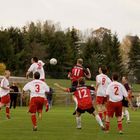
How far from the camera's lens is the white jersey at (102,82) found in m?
21.9

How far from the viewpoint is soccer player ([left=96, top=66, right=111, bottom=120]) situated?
21891mm

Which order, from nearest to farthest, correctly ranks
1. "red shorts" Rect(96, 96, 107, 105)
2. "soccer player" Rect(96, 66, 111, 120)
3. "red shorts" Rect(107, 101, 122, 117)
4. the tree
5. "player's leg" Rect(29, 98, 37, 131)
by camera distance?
"red shorts" Rect(107, 101, 122, 117), "player's leg" Rect(29, 98, 37, 131), "soccer player" Rect(96, 66, 111, 120), "red shorts" Rect(96, 96, 107, 105), the tree

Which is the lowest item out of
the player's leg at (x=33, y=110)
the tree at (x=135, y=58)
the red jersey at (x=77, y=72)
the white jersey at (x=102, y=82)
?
the player's leg at (x=33, y=110)

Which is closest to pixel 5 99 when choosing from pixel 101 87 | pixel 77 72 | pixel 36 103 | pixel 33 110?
pixel 77 72

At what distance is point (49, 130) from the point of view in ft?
62.4

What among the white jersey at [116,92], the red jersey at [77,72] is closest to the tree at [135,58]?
the red jersey at [77,72]

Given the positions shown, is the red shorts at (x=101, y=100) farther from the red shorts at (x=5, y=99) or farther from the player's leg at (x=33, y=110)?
the red shorts at (x=5, y=99)

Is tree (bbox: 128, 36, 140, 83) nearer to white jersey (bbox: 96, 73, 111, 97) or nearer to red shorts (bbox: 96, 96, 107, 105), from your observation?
red shorts (bbox: 96, 96, 107, 105)

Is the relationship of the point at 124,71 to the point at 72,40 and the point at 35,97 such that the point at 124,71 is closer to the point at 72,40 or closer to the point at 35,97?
the point at 72,40

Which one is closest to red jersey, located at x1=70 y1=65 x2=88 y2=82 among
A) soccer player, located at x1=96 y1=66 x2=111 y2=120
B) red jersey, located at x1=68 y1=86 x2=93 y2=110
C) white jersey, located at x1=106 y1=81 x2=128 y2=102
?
soccer player, located at x1=96 y1=66 x2=111 y2=120

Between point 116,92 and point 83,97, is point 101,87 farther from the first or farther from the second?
point 116,92

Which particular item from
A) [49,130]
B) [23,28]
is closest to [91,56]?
[23,28]

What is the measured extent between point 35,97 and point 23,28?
87.1m

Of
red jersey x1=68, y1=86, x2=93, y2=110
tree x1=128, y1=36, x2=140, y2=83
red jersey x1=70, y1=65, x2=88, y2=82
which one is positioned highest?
tree x1=128, y1=36, x2=140, y2=83
